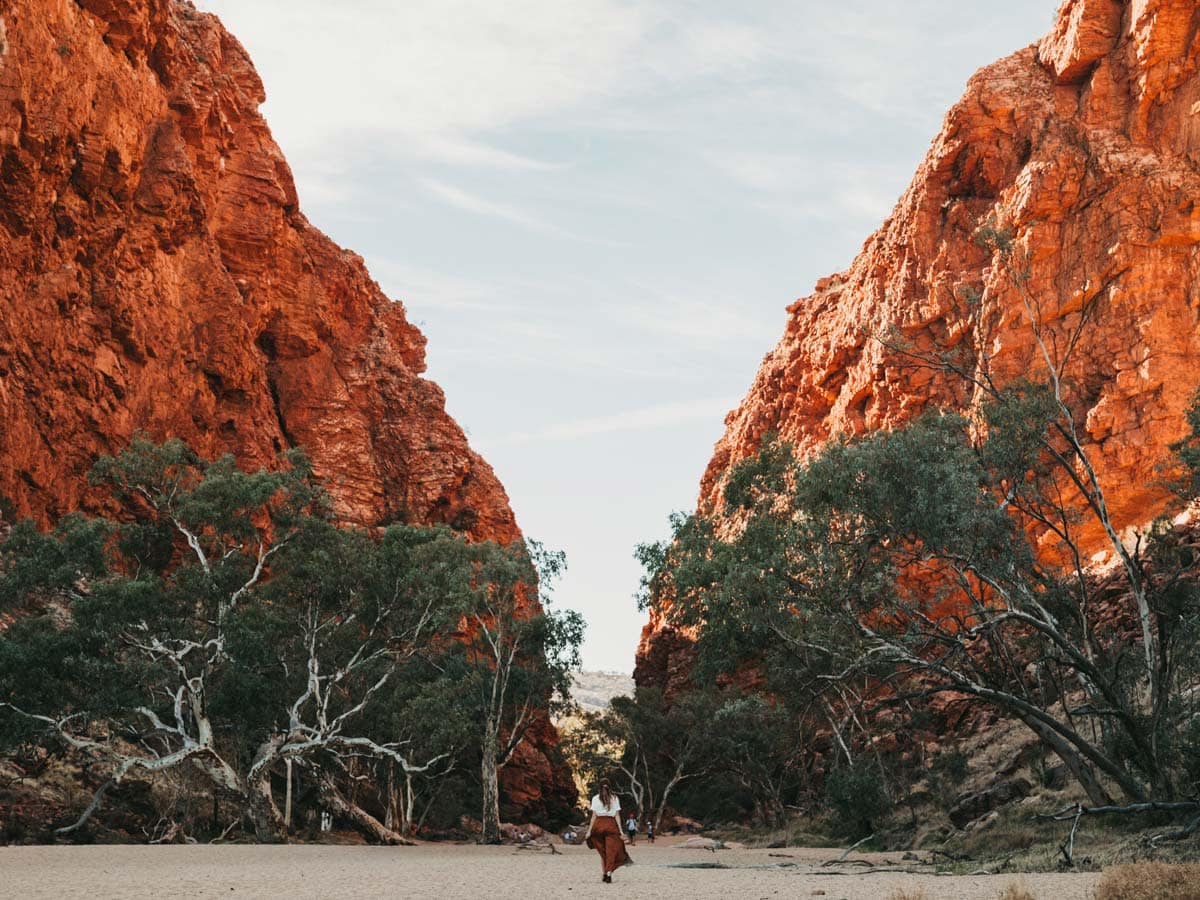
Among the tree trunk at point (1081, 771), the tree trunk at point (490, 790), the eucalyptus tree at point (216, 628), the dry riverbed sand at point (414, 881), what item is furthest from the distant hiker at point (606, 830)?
the tree trunk at point (490, 790)

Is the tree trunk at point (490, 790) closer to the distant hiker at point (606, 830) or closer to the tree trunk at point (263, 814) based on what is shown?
the tree trunk at point (263, 814)

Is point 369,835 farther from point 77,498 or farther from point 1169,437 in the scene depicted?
point 1169,437

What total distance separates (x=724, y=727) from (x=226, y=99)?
42824 mm

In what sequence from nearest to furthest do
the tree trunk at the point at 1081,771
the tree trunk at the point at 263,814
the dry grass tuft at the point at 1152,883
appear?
the dry grass tuft at the point at 1152,883 → the tree trunk at the point at 1081,771 → the tree trunk at the point at 263,814

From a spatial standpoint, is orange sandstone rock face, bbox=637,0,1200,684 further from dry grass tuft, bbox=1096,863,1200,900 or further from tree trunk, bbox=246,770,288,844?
dry grass tuft, bbox=1096,863,1200,900

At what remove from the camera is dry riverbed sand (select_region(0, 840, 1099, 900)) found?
419 inches

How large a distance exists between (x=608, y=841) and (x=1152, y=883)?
7.82m

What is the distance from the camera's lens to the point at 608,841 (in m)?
14.0

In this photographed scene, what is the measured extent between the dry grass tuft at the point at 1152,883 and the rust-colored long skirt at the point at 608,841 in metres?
7.06

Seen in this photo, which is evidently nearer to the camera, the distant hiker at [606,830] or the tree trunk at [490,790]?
the distant hiker at [606,830]

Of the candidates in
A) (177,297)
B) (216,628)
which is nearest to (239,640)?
(216,628)

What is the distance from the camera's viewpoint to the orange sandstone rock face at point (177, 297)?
40094mm

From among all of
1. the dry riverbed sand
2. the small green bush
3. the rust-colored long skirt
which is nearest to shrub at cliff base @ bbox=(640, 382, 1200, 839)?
the small green bush

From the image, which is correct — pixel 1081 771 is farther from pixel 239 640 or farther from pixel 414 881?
pixel 239 640
